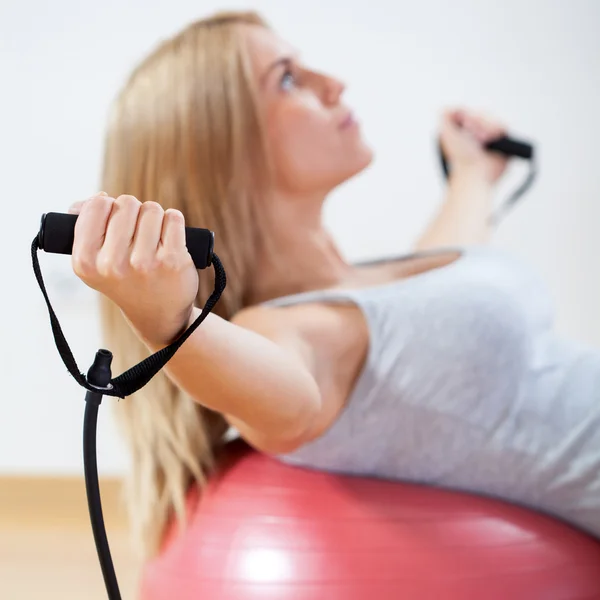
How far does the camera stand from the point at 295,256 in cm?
95

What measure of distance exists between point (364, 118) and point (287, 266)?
968 mm

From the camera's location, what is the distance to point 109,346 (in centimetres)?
88

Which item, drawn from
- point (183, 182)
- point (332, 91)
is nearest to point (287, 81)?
point (332, 91)

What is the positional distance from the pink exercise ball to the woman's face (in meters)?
0.38

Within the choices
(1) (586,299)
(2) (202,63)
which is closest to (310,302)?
(2) (202,63)

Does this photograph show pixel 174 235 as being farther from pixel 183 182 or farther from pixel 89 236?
pixel 183 182

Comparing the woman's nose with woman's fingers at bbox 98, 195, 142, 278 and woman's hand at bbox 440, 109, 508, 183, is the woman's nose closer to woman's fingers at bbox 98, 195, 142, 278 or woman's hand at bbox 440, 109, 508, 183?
woman's hand at bbox 440, 109, 508, 183

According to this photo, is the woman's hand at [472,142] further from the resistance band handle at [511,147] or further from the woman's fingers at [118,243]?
the woman's fingers at [118,243]

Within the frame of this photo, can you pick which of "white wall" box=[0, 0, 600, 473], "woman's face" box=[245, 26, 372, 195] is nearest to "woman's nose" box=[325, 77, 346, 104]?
"woman's face" box=[245, 26, 372, 195]

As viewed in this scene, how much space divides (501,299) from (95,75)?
137cm

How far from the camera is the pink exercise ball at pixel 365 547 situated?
676 mm

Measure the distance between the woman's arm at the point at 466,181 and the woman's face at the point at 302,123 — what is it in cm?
30

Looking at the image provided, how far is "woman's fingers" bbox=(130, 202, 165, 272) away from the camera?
40 centimetres

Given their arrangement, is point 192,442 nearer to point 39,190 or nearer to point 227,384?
point 227,384
